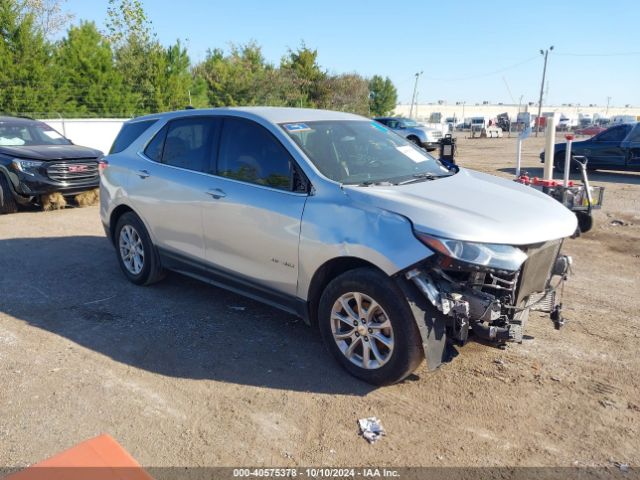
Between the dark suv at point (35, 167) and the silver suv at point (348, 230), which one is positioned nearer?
the silver suv at point (348, 230)

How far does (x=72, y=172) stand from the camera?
10.4m

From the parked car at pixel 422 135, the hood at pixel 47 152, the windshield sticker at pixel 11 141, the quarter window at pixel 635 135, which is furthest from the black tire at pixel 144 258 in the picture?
the parked car at pixel 422 135

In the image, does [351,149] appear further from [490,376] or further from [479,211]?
[490,376]

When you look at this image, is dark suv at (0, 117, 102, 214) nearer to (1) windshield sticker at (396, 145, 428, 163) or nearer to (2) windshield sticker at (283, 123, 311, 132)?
(2) windshield sticker at (283, 123, 311, 132)

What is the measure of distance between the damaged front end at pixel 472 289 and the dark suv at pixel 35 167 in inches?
339

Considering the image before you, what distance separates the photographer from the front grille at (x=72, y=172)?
1009cm

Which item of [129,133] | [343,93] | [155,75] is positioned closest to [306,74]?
[343,93]

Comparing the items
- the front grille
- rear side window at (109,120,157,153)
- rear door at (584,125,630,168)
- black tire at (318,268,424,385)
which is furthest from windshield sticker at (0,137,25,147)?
rear door at (584,125,630,168)

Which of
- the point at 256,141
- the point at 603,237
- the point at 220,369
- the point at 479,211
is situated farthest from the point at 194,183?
the point at 603,237

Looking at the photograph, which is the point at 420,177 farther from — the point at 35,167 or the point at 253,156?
the point at 35,167

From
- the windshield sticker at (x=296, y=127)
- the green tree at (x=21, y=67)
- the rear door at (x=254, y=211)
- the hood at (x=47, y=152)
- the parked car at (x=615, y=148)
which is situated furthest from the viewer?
the green tree at (x=21, y=67)

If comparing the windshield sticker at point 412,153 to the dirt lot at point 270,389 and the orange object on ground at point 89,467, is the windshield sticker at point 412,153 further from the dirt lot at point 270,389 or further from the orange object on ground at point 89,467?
the orange object on ground at point 89,467

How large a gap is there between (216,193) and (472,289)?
2331mm

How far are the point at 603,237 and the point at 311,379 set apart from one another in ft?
20.6
